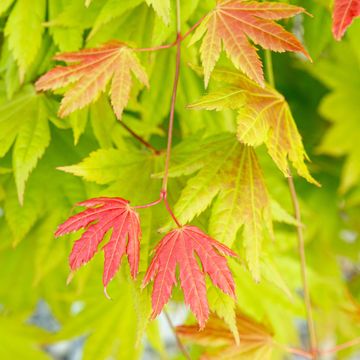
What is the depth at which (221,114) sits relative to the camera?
3.94ft

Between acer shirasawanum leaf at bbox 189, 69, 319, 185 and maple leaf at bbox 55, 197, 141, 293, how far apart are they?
0.16 meters

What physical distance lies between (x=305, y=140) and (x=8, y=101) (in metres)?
0.97

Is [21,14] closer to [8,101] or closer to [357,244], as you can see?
[8,101]

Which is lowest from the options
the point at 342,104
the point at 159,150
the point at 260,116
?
the point at 342,104

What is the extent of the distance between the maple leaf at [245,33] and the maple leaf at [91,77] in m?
0.10

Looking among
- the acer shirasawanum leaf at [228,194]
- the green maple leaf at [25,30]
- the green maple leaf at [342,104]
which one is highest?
the green maple leaf at [25,30]

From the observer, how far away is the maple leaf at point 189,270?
0.75 meters

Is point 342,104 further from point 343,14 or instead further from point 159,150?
point 343,14

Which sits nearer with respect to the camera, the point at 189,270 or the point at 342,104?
the point at 189,270

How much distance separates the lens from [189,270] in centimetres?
77

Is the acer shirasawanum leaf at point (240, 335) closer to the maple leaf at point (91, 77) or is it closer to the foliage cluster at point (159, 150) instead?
the foliage cluster at point (159, 150)

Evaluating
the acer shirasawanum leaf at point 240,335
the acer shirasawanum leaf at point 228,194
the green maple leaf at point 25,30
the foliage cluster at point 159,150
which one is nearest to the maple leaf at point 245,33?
the foliage cluster at point 159,150

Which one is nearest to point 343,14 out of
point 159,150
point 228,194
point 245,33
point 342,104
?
point 245,33

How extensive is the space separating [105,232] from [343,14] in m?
0.36
